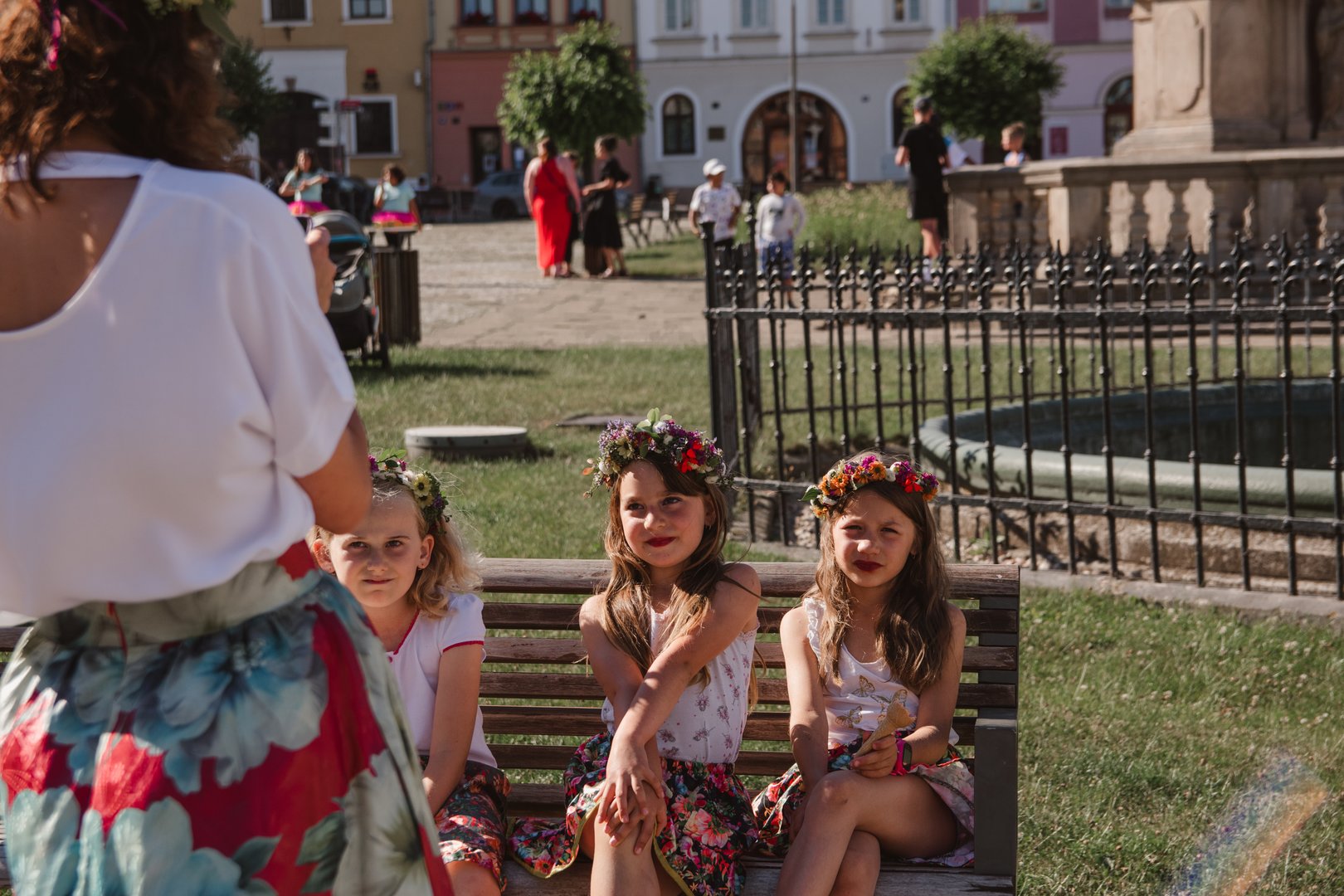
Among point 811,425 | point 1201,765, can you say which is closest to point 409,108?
point 811,425

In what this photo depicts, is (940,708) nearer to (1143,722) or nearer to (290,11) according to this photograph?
(1143,722)

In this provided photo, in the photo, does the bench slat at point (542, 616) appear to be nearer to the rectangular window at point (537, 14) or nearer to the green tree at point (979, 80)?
the green tree at point (979, 80)

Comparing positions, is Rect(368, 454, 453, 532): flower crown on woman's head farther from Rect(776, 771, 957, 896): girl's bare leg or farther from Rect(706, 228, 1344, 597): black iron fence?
Rect(706, 228, 1344, 597): black iron fence

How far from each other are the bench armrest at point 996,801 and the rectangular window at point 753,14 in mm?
49230

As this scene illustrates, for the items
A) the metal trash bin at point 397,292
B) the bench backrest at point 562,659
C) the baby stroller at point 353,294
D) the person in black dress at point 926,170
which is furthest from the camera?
the person in black dress at point 926,170

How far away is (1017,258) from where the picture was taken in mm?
7090

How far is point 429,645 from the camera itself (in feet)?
10.4

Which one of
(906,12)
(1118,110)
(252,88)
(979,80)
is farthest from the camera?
(906,12)

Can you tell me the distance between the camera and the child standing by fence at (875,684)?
3.05 metres

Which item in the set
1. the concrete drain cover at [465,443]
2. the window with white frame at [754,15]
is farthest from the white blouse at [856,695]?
the window with white frame at [754,15]

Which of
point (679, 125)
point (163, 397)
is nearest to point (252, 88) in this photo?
point (679, 125)

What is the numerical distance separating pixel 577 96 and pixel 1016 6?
740 inches

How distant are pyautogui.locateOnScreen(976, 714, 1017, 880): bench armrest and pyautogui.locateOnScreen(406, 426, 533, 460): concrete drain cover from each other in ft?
20.9

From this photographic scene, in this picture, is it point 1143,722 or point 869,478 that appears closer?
point 869,478
